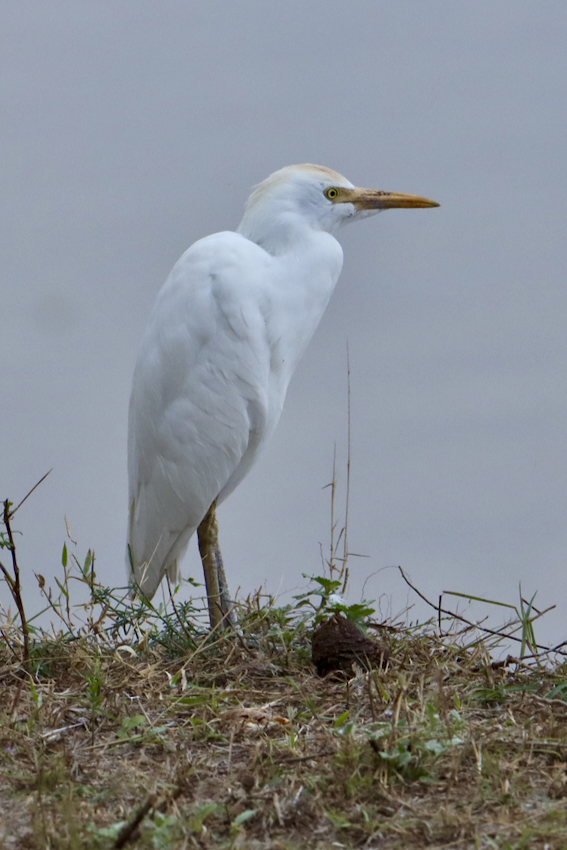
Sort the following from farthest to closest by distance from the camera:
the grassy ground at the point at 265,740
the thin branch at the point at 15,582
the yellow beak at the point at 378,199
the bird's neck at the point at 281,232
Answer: the yellow beak at the point at 378,199
the bird's neck at the point at 281,232
the thin branch at the point at 15,582
the grassy ground at the point at 265,740

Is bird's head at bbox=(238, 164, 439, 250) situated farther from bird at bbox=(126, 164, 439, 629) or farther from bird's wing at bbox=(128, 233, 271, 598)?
bird's wing at bbox=(128, 233, 271, 598)

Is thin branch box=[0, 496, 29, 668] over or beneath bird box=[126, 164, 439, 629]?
beneath

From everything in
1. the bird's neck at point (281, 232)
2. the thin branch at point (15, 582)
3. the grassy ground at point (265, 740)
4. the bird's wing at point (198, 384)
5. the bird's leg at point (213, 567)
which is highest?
the bird's neck at point (281, 232)

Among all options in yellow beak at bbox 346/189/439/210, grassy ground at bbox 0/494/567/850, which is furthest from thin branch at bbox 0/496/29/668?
yellow beak at bbox 346/189/439/210

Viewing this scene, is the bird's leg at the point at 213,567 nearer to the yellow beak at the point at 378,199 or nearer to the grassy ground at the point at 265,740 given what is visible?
the grassy ground at the point at 265,740

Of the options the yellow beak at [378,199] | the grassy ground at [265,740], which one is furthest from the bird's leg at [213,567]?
the yellow beak at [378,199]

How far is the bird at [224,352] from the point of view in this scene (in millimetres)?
3883

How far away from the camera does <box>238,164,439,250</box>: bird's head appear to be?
4074 mm

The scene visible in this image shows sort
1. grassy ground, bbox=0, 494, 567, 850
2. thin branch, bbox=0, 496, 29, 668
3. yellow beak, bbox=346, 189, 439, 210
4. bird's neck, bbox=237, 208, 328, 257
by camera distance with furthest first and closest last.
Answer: yellow beak, bbox=346, 189, 439, 210
bird's neck, bbox=237, 208, 328, 257
thin branch, bbox=0, 496, 29, 668
grassy ground, bbox=0, 494, 567, 850

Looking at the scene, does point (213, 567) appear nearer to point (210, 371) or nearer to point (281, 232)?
point (210, 371)

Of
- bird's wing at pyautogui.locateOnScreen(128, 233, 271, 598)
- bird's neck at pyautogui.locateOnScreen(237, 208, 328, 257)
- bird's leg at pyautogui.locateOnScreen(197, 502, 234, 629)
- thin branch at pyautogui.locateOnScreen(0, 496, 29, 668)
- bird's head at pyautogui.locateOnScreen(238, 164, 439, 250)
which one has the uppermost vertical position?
bird's head at pyautogui.locateOnScreen(238, 164, 439, 250)

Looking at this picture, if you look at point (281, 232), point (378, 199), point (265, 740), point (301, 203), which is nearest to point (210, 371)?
point (281, 232)

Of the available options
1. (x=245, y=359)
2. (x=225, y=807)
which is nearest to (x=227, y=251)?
(x=245, y=359)

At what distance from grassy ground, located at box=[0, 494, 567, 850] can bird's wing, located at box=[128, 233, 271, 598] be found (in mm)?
714
